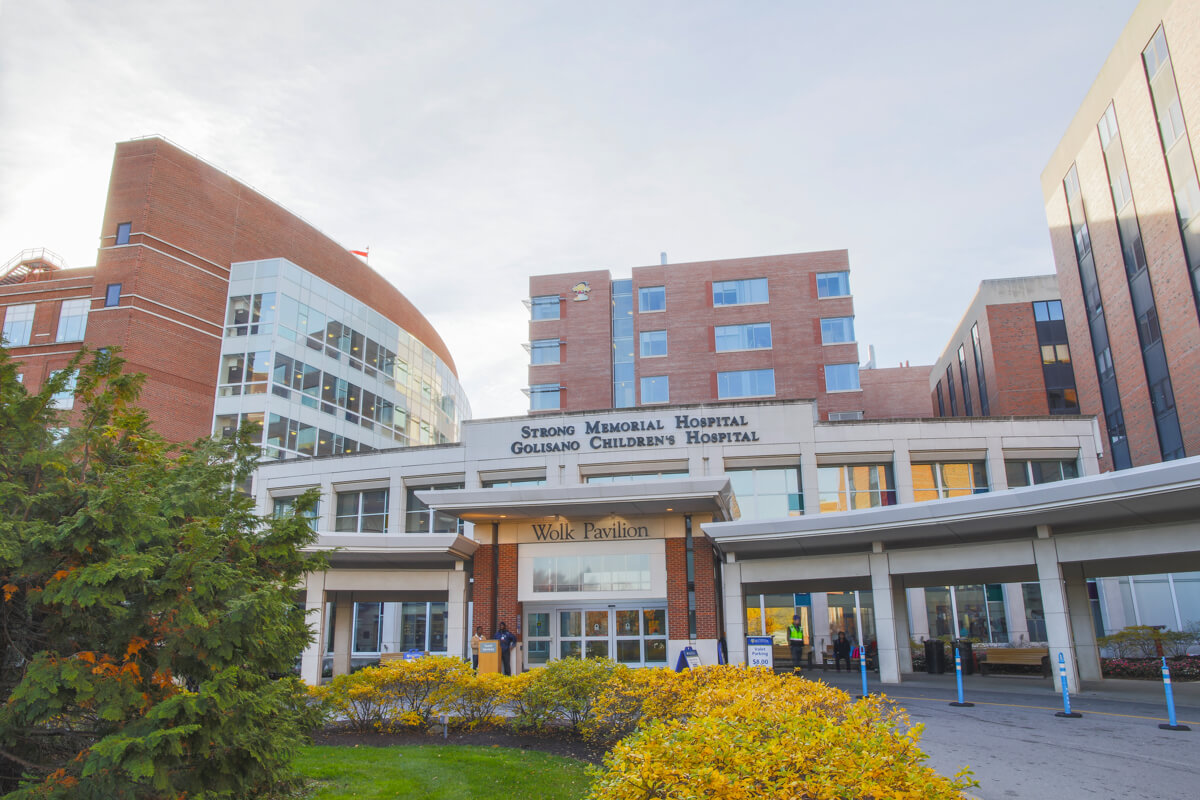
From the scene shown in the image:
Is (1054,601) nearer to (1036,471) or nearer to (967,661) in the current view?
(967,661)

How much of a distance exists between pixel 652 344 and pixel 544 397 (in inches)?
311

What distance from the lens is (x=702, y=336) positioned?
48438 millimetres

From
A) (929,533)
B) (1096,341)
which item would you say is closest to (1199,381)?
(1096,341)

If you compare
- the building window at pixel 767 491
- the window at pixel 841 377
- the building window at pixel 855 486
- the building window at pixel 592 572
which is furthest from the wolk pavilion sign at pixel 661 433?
the window at pixel 841 377

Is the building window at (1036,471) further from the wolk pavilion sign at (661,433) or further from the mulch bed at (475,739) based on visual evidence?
the mulch bed at (475,739)

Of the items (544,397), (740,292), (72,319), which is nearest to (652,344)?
(740,292)

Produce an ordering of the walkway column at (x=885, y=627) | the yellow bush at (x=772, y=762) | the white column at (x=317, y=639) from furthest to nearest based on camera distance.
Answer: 1. the white column at (x=317, y=639)
2. the walkway column at (x=885, y=627)
3. the yellow bush at (x=772, y=762)

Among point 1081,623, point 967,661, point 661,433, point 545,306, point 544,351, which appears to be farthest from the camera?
point 545,306

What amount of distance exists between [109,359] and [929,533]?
19.3m

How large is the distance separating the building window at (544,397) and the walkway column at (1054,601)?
34.2m

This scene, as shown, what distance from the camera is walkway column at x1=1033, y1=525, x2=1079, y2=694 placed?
1930 cm

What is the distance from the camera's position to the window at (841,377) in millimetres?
45688

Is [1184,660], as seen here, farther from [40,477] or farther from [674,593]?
[40,477]

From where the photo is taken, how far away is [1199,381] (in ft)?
119
